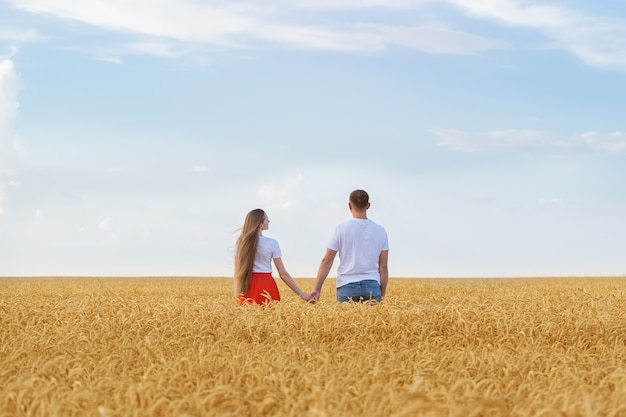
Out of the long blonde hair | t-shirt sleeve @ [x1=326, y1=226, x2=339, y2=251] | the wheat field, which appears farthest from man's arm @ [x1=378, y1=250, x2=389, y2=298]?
the long blonde hair

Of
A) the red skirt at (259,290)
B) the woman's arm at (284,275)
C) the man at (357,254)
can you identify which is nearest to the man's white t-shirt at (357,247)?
the man at (357,254)

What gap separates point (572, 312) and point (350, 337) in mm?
3868

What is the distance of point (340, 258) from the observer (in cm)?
1105

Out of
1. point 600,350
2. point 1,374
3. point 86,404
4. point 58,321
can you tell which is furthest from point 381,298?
point 86,404

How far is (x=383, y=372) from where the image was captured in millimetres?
5801

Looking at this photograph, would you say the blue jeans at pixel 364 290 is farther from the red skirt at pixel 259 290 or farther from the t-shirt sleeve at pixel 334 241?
the red skirt at pixel 259 290

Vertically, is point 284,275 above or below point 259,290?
above

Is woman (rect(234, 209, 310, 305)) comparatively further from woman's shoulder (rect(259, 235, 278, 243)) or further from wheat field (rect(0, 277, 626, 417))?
wheat field (rect(0, 277, 626, 417))

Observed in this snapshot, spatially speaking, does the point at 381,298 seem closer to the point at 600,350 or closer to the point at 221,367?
the point at 600,350

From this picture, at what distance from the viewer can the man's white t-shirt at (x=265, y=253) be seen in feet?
36.7

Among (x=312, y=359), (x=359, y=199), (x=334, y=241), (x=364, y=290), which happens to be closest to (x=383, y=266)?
(x=364, y=290)

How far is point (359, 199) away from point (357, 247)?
712 mm

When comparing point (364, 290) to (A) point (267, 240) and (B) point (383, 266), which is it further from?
(A) point (267, 240)

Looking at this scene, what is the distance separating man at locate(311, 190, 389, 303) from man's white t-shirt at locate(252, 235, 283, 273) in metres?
0.79
